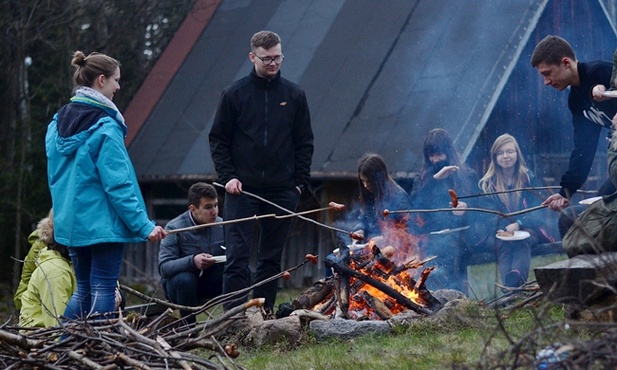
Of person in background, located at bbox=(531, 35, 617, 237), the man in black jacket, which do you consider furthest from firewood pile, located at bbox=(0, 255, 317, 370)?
person in background, located at bbox=(531, 35, 617, 237)

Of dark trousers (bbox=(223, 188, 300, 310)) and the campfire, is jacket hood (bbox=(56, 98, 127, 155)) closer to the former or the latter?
dark trousers (bbox=(223, 188, 300, 310))

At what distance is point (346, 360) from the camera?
6.15 meters

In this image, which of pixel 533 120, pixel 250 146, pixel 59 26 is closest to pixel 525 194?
pixel 533 120

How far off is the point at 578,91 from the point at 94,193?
3.50 m

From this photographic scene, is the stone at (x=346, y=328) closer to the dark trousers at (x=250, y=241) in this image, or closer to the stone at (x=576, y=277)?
the dark trousers at (x=250, y=241)

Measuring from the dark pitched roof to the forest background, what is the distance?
4.61 ft

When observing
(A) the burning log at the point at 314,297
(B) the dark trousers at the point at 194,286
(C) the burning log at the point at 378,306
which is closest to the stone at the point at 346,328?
(C) the burning log at the point at 378,306

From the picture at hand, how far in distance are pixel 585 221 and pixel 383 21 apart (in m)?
8.38

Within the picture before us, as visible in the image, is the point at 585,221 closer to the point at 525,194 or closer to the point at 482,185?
the point at 482,185

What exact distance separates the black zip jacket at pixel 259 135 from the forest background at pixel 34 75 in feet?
27.6

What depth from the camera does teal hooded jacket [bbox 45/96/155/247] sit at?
6480 millimetres

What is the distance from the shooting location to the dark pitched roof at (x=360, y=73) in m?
12.4

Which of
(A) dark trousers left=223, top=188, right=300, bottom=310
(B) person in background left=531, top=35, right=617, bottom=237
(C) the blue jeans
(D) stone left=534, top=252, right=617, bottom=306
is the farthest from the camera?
(A) dark trousers left=223, top=188, right=300, bottom=310

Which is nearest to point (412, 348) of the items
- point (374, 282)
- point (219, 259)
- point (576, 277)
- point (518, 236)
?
point (576, 277)
